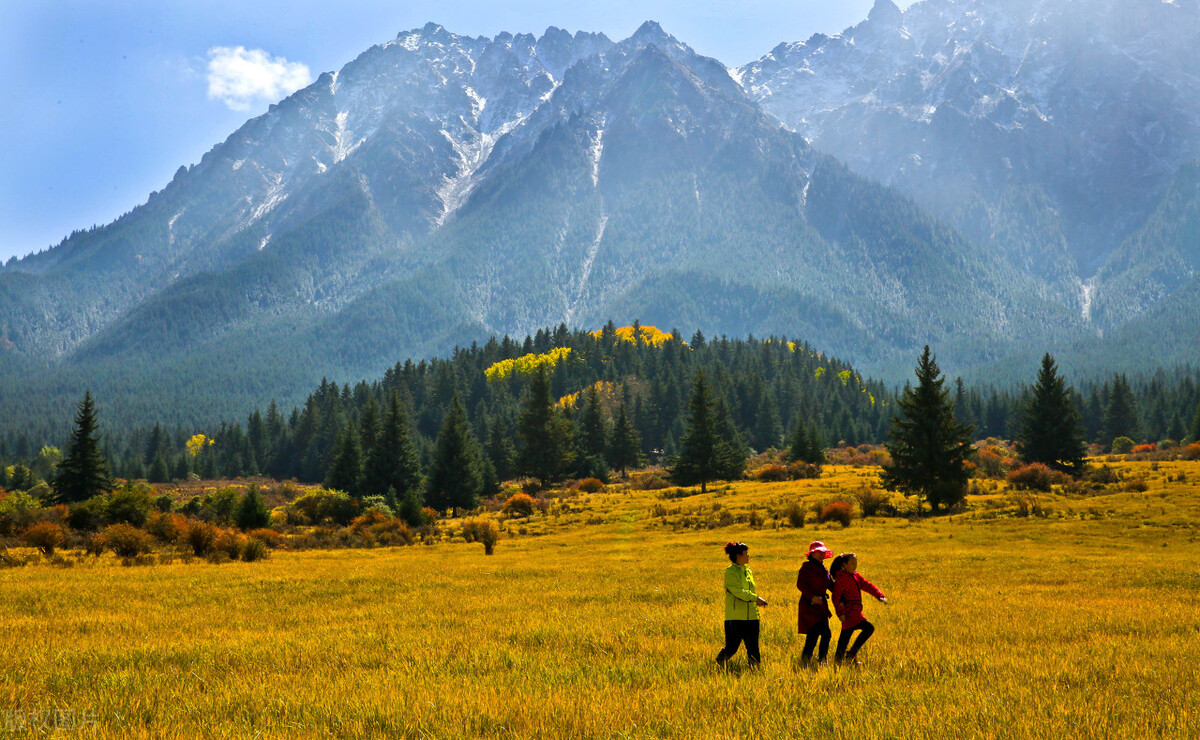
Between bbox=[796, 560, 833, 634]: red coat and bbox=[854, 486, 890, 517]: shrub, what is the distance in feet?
130

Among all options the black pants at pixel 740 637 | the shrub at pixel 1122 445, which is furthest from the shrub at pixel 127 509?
the shrub at pixel 1122 445

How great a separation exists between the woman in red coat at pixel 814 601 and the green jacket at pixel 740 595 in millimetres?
731

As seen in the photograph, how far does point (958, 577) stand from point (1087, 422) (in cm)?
14348

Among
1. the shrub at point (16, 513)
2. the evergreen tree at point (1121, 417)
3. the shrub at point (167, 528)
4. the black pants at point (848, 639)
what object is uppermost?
the evergreen tree at point (1121, 417)

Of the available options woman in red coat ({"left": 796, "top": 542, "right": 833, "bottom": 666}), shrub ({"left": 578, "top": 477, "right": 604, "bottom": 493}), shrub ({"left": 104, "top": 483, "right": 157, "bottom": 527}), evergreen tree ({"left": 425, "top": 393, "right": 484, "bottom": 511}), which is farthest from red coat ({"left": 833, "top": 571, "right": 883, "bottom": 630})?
shrub ({"left": 578, "top": 477, "right": 604, "bottom": 493})

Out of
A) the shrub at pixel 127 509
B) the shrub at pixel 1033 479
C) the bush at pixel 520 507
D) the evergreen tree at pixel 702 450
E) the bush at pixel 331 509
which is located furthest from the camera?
the evergreen tree at pixel 702 450

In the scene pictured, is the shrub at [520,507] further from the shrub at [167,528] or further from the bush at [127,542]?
the bush at [127,542]

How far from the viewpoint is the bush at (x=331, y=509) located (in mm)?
57844

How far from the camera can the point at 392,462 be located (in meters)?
71.1

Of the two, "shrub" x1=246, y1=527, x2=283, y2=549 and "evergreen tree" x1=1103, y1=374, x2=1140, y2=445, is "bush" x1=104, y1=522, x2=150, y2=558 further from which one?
"evergreen tree" x1=1103, y1=374, x2=1140, y2=445

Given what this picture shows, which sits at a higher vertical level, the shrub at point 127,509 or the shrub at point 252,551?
the shrub at point 127,509

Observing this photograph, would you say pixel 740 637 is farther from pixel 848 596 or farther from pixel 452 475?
pixel 452 475

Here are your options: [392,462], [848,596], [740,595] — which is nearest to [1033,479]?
[848,596]

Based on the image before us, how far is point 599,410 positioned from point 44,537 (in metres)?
71.4
